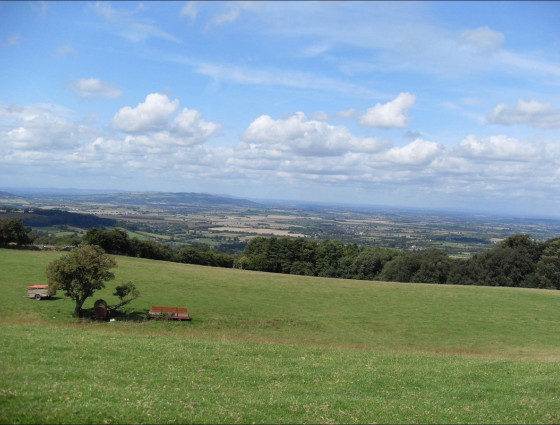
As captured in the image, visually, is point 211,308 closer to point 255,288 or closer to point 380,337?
point 255,288

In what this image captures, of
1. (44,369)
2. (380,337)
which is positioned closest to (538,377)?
(380,337)

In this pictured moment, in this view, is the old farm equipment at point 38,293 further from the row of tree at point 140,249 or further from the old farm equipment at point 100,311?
the row of tree at point 140,249

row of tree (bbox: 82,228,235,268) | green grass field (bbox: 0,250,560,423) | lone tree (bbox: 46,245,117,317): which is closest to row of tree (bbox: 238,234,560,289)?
row of tree (bbox: 82,228,235,268)

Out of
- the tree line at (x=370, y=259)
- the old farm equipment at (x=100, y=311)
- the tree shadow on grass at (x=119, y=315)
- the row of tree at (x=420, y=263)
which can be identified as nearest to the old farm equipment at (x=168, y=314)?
the tree shadow on grass at (x=119, y=315)

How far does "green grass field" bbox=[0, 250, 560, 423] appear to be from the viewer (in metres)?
11.5

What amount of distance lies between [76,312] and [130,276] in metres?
16.6

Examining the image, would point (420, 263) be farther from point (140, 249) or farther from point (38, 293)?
point (38, 293)

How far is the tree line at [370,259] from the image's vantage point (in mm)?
73062

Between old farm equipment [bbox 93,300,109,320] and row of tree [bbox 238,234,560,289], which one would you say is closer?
old farm equipment [bbox 93,300,109,320]

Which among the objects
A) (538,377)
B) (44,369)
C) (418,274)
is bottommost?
(418,274)

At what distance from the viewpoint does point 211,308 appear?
3756 centimetres

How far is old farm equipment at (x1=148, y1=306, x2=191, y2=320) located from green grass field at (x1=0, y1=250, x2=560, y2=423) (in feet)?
3.59

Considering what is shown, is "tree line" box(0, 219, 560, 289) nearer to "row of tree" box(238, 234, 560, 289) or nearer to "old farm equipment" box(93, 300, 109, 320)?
"row of tree" box(238, 234, 560, 289)

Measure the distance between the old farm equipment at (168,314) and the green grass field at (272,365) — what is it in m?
1.10
